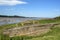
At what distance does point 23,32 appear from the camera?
86.7ft

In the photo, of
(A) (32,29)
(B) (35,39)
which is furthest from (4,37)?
(A) (32,29)

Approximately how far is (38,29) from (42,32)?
200 centimetres

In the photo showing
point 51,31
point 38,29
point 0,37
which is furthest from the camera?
point 38,29

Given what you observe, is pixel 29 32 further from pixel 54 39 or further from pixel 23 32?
pixel 54 39

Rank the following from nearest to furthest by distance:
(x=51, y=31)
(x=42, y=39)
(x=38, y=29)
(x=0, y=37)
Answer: (x=0, y=37)
(x=42, y=39)
(x=51, y=31)
(x=38, y=29)

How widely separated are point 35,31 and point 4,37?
9073 millimetres

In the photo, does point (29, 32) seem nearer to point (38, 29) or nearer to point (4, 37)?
point (38, 29)

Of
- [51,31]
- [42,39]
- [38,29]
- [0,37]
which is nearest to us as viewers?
[0,37]

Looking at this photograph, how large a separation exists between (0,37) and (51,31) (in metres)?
8.97

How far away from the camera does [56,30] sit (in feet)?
83.1

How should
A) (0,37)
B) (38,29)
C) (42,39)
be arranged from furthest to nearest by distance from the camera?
(38,29), (42,39), (0,37)

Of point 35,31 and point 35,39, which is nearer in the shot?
point 35,39

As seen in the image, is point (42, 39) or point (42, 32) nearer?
point (42, 39)

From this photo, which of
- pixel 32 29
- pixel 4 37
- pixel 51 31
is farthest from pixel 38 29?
pixel 4 37
